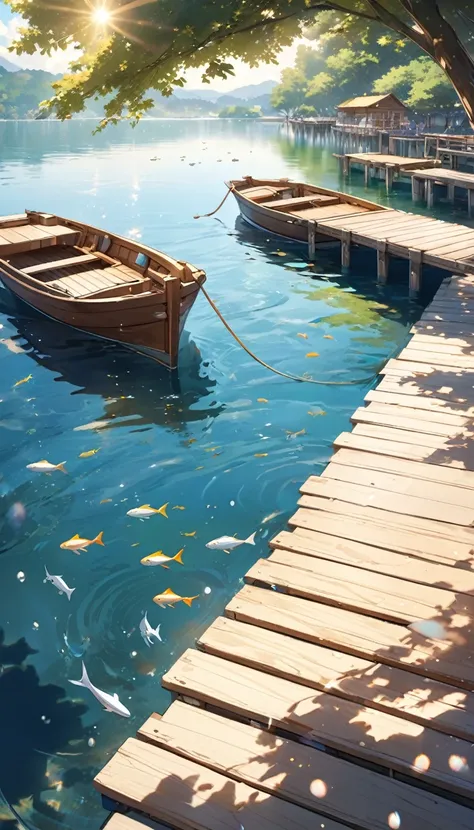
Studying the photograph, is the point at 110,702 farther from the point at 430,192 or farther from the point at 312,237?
the point at 430,192

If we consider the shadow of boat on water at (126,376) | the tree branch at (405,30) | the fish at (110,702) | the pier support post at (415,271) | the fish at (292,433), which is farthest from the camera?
the pier support post at (415,271)

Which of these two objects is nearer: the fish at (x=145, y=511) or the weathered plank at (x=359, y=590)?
the weathered plank at (x=359, y=590)

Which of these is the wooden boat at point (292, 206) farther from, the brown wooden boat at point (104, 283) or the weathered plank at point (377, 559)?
the weathered plank at point (377, 559)

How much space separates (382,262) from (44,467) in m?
11.7

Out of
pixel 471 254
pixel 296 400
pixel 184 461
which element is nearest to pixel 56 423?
pixel 184 461

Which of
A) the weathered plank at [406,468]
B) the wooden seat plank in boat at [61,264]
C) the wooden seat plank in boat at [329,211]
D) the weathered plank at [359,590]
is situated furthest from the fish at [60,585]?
the wooden seat plank in boat at [329,211]

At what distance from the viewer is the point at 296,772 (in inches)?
156

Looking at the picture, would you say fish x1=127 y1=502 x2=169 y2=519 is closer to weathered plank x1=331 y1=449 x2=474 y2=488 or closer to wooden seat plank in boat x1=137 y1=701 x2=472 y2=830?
weathered plank x1=331 y1=449 x2=474 y2=488

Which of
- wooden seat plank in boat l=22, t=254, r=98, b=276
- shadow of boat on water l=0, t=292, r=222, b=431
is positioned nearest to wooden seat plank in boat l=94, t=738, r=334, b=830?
shadow of boat on water l=0, t=292, r=222, b=431

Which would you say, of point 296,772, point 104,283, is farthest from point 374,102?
point 296,772

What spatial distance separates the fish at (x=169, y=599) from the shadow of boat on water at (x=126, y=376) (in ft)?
14.1

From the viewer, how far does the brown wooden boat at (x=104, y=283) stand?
12391 mm

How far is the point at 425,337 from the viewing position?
38.2 feet

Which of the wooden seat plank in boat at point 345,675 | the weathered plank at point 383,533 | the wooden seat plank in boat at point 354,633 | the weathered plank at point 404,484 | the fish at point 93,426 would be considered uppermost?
the weathered plank at point 404,484
